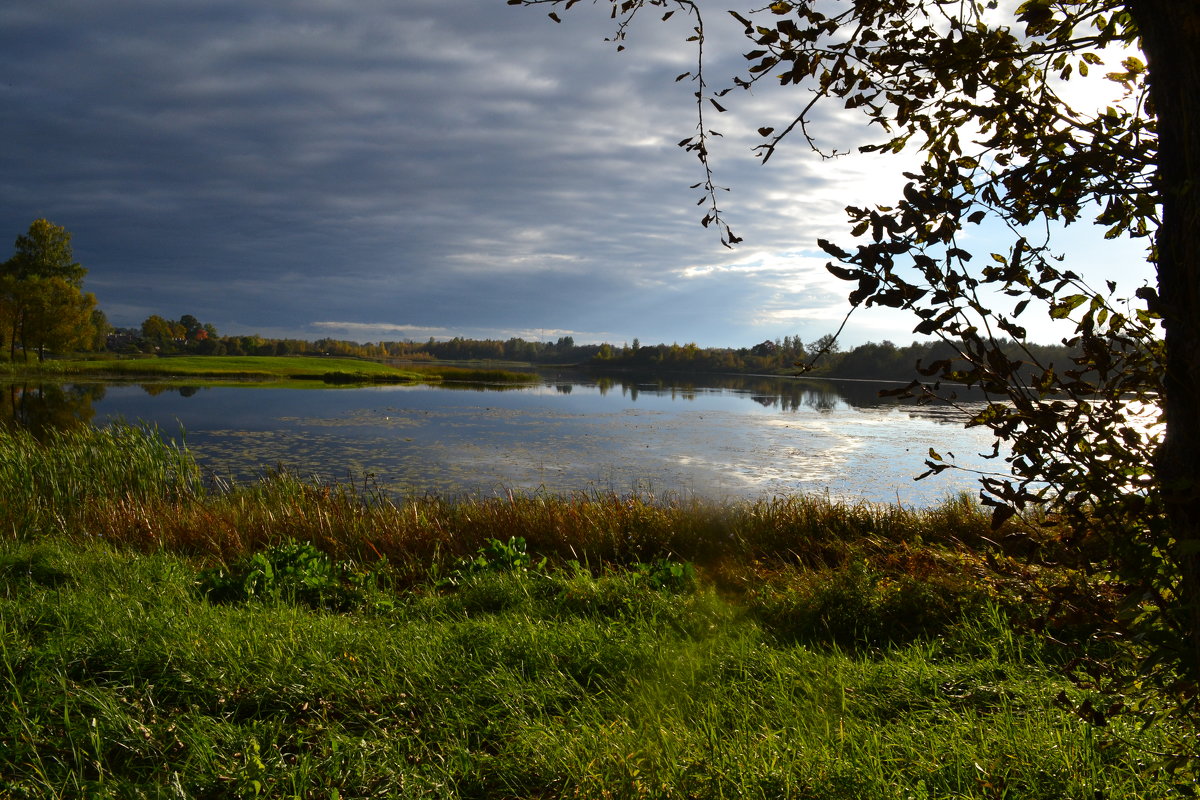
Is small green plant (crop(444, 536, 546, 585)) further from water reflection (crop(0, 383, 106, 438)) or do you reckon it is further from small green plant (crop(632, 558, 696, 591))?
water reflection (crop(0, 383, 106, 438))

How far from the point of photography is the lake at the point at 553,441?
15695 mm

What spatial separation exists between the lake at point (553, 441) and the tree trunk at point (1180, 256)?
23.4 feet

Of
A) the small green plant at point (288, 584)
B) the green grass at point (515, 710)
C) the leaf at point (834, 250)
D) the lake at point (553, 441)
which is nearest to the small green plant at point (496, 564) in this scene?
the small green plant at point (288, 584)

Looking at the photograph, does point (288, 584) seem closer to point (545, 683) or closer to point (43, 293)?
point (545, 683)

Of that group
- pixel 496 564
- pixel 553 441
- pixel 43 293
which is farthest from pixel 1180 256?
pixel 43 293

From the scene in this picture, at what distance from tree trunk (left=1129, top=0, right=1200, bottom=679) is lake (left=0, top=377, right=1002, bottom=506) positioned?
7.15 meters

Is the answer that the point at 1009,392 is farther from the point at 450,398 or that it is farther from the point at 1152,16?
the point at 450,398

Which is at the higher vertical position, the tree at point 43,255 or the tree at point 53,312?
the tree at point 43,255

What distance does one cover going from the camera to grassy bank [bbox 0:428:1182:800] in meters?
2.69

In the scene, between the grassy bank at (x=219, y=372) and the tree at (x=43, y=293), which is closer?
the tree at (x=43, y=293)

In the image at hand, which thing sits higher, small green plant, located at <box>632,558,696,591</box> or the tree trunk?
the tree trunk

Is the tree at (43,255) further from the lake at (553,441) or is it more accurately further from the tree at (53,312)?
the lake at (553,441)

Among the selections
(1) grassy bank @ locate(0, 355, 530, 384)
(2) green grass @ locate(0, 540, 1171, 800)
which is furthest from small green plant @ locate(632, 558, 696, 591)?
(1) grassy bank @ locate(0, 355, 530, 384)

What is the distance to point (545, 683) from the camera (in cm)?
355
